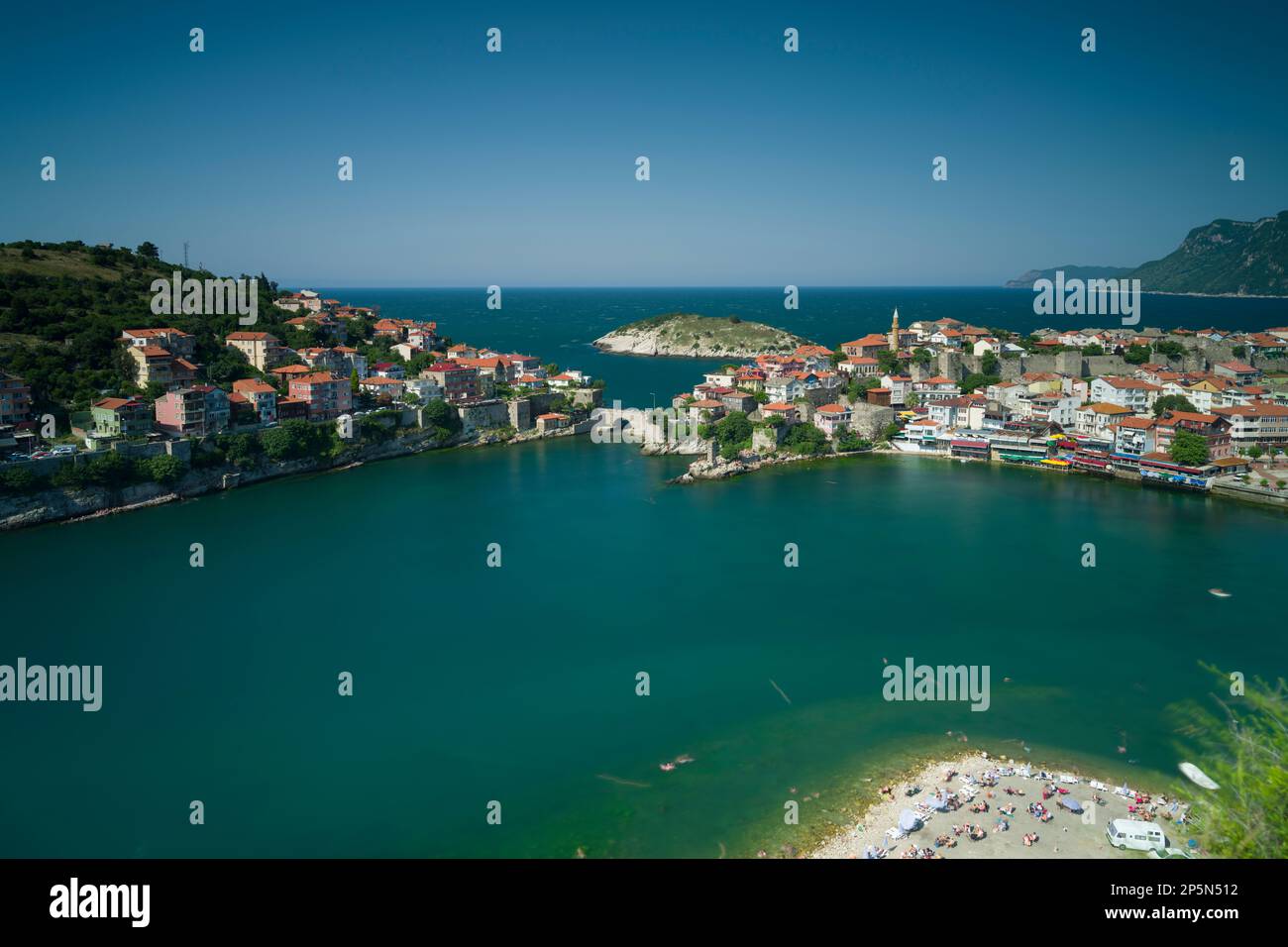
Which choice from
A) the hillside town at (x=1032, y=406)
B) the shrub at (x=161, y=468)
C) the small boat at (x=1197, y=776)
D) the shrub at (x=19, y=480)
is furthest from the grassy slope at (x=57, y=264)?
the small boat at (x=1197, y=776)

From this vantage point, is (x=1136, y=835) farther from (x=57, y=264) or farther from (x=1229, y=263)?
(x=1229, y=263)

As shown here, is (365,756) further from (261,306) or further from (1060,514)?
(261,306)

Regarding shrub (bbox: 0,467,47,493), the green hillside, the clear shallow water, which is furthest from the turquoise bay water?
shrub (bbox: 0,467,47,493)

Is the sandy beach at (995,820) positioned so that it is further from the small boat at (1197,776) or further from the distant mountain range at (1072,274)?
the distant mountain range at (1072,274)

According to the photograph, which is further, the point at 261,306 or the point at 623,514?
the point at 261,306

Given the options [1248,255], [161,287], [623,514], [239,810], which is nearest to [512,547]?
[623,514]

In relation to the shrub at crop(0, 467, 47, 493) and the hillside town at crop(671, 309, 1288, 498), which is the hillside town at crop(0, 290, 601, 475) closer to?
the shrub at crop(0, 467, 47, 493)

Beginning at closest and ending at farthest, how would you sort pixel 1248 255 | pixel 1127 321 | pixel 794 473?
pixel 794 473
pixel 1127 321
pixel 1248 255
